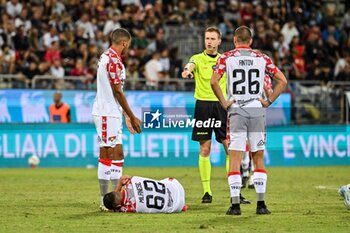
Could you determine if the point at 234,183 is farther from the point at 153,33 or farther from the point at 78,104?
the point at 153,33

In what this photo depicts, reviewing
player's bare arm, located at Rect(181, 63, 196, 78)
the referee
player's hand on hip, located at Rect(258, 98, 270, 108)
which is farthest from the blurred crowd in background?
player's hand on hip, located at Rect(258, 98, 270, 108)

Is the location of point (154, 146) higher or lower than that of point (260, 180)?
lower

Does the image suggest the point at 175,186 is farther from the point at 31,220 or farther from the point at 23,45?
the point at 23,45

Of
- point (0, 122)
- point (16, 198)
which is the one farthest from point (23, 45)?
point (16, 198)

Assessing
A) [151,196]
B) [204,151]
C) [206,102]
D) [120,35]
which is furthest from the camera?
[206,102]

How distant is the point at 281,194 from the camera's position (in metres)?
16.8

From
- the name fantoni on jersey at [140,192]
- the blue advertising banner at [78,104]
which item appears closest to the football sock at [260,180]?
the name fantoni on jersey at [140,192]

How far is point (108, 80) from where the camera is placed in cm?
1370

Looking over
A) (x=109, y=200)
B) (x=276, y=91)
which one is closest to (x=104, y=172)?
(x=109, y=200)

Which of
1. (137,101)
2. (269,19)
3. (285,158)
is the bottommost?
(285,158)

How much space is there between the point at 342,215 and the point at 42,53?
17.0m

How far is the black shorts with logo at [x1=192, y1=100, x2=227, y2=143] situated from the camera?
15727 millimetres

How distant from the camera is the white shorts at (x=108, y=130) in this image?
13.7 meters

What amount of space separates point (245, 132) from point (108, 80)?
2.29 metres
